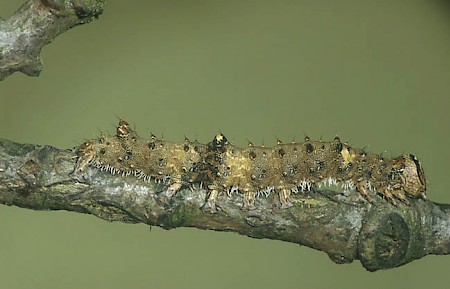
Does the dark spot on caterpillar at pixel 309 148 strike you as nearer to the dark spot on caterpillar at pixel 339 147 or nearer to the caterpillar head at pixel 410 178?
the dark spot on caterpillar at pixel 339 147

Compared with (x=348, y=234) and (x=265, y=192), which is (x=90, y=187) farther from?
(x=348, y=234)

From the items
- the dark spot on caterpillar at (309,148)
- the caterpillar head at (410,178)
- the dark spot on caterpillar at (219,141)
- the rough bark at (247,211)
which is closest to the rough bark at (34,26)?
the rough bark at (247,211)

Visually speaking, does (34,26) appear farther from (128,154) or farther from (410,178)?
(410,178)

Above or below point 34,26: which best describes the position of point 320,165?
below

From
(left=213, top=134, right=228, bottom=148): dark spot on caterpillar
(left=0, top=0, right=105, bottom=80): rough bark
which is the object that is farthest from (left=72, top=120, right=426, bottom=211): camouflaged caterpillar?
(left=0, top=0, right=105, bottom=80): rough bark

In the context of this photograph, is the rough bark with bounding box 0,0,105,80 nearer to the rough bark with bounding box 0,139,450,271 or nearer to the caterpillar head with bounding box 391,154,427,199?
the rough bark with bounding box 0,139,450,271

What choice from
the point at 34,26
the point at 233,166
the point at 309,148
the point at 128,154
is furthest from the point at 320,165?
the point at 34,26
